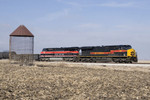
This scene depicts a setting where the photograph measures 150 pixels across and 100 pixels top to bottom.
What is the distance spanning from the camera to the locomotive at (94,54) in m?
41.4

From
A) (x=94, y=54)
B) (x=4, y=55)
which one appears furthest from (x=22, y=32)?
(x=4, y=55)

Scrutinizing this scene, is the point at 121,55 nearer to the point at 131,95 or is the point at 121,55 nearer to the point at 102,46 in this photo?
the point at 102,46

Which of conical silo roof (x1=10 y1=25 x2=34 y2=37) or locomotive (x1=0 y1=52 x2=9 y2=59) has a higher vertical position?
conical silo roof (x1=10 y1=25 x2=34 y2=37)

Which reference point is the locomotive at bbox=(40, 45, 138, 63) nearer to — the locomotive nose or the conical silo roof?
the locomotive nose

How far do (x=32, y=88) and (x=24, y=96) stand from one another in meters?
2.09

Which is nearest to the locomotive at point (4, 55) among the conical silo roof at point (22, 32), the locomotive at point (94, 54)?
the locomotive at point (94, 54)

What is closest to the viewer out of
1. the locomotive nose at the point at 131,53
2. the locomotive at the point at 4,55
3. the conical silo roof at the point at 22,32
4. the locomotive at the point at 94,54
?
the conical silo roof at the point at 22,32

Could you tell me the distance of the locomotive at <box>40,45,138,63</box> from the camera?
41375 mm

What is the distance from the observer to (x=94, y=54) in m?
45.7

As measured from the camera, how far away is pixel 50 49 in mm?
53750

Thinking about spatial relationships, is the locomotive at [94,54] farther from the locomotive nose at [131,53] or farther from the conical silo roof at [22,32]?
the conical silo roof at [22,32]

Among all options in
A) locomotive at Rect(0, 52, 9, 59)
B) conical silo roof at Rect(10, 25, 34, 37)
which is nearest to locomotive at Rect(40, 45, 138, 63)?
locomotive at Rect(0, 52, 9, 59)

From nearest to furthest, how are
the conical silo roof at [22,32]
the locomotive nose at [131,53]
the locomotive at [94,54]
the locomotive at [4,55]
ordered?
the conical silo roof at [22,32], the locomotive nose at [131,53], the locomotive at [94,54], the locomotive at [4,55]

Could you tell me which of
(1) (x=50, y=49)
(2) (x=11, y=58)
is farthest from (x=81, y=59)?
(2) (x=11, y=58)
